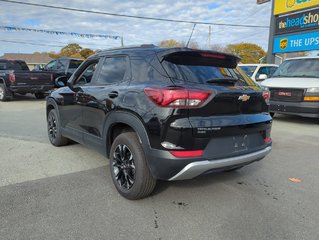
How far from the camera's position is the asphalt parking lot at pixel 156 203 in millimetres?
2920

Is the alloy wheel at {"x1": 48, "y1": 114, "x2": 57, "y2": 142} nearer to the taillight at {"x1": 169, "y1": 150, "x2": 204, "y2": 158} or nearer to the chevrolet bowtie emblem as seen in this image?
Result: the taillight at {"x1": 169, "y1": 150, "x2": 204, "y2": 158}

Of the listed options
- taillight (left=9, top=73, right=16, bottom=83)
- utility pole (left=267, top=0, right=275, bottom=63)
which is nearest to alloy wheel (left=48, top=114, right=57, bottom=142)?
taillight (left=9, top=73, right=16, bottom=83)

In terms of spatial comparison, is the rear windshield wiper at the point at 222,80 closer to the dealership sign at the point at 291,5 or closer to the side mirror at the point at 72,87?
the side mirror at the point at 72,87

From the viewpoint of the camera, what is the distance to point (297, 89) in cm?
820

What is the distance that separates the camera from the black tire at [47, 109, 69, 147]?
557 cm

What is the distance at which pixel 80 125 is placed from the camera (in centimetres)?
470

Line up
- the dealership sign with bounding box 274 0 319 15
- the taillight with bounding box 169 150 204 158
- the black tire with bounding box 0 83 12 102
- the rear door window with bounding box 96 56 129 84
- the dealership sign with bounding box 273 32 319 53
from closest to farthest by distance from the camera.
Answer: the taillight with bounding box 169 150 204 158 → the rear door window with bounding box 96 56 129 84 → the black tire with bounding box 0 83 12 102 → the dealership sign with bounding box 274 0 319 15 → the dealership sign with bounding box 273 32 319 53

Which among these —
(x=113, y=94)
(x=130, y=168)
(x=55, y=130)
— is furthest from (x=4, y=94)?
(x=130, y=168)

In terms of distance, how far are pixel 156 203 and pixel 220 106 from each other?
1.34m

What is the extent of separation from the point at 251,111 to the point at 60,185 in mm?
2622

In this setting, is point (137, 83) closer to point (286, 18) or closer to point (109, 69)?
point (109, 69)

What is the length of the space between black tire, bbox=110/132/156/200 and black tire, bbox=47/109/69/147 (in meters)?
2.16

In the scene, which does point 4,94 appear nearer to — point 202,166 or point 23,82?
point 23,82

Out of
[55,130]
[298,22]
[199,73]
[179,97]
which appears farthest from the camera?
[298,22]
